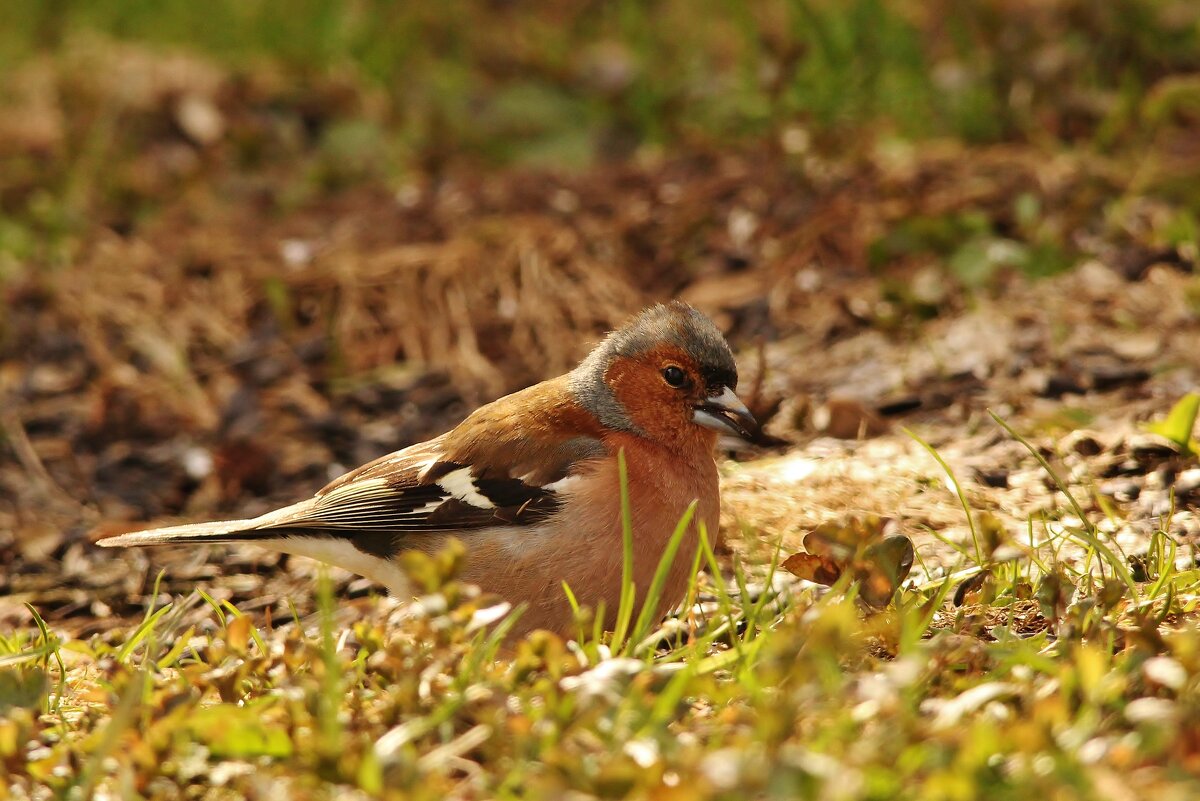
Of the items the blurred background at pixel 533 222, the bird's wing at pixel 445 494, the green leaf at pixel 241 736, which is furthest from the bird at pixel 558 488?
the green leaf at pixel 241 736

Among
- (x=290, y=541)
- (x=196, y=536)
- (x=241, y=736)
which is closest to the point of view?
(x=241, y=736)

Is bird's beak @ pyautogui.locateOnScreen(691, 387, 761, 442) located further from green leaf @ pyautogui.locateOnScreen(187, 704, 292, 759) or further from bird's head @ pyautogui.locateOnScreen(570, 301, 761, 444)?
green leaf @ pyautogui.locateOnScreen(187, 704, 292, 759)

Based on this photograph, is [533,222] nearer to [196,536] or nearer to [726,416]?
[726,416]

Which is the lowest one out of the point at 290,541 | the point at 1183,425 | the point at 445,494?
the point at 290,541

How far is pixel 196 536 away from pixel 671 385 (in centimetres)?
139

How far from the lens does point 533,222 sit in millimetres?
6902

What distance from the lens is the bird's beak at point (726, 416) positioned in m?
4.00

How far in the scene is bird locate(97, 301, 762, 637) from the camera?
3660 millimetres

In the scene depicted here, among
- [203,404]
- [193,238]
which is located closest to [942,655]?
[203,404]

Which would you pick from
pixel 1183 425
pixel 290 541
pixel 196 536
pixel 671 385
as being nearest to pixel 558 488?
pixel 671 385

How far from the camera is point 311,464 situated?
5.82 metres

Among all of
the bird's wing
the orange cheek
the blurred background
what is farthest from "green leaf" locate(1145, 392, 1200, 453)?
the bird's wing

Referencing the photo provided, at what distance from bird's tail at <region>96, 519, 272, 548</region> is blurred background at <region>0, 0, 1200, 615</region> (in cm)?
91

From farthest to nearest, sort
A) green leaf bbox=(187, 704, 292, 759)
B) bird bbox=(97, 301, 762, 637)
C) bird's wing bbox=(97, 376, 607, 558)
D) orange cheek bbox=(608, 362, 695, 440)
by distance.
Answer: orange cheek bbox=(608, 362, 695, 440)
bird's wing bbox=(97, 376, 607, 558)
bird bbox=(97, 301, 762, 637)
green leaf bbox=(187, 704, 292, 759)
